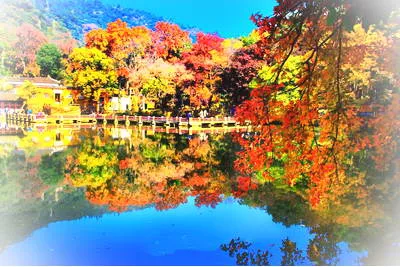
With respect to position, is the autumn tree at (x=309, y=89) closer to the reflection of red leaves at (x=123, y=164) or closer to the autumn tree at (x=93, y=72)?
the reflection of red leaves at (x=123, y=164)

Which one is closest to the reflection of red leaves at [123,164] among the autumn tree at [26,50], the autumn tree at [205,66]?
the autumn tree at [205,66]

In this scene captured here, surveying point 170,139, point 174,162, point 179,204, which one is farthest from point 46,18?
point 179,204

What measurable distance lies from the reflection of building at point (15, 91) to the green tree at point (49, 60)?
5.58m

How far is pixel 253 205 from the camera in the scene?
7.02m

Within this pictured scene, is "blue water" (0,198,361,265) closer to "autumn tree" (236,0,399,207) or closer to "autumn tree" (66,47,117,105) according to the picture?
"autumn tree" (236,0,399,207)

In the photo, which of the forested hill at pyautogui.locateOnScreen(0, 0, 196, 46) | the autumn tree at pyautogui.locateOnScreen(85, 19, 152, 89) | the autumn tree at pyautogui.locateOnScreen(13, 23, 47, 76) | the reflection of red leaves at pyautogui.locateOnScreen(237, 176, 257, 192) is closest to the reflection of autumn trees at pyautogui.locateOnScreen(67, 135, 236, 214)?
the reflection of red leaves at pyautogui.locateOnScreen(237, 176, 257, 192)

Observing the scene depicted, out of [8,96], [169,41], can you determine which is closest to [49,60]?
[8,96]

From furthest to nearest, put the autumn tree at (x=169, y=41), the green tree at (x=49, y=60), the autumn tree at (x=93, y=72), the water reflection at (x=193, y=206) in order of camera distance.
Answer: the green tree at (x=49, y=60)
the autumn tree at (x=169, y=41)
the autumn tree at (x=93, y=72)
the water reflection at (x=193, y=206)

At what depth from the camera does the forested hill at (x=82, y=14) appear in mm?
57188

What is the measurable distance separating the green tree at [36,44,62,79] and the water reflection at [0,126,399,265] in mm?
24710

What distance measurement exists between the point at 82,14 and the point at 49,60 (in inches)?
1217

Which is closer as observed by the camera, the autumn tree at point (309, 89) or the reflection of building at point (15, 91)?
the autumn tree at point (309, 89)

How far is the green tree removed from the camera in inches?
1374

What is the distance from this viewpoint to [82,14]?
63.0 meters
